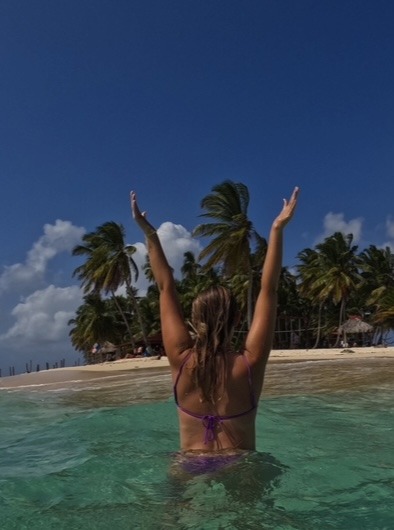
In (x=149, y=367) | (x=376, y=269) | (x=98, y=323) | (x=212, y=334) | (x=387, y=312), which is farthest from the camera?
(x=98, y=323)

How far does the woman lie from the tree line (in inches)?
1228

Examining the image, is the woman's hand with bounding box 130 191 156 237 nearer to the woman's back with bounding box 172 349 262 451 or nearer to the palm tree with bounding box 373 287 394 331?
the woman's back with bounding box 172 349 262 451

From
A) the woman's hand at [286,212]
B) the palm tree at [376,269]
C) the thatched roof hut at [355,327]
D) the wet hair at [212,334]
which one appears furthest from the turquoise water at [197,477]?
the palm tree at [376,269]

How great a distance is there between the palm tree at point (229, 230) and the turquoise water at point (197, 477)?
27.1 meters

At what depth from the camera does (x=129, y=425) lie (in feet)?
23.9

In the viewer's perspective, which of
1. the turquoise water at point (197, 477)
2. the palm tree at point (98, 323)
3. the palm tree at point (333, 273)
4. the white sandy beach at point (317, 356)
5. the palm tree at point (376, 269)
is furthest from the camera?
the palm tree at point (98, 323)

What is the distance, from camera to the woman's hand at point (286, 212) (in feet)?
10.7

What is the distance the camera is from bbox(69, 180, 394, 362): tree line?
36.7 meters

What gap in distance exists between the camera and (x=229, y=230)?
36.1m

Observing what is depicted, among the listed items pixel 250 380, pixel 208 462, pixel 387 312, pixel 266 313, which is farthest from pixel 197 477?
pixel 387 312

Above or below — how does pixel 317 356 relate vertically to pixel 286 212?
below

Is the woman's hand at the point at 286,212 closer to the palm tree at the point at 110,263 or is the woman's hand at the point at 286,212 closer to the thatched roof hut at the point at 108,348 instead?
the palm tree at the point at 110,263

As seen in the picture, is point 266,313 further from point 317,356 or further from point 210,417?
point 317,356

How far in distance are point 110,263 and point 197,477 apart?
1628 inches
